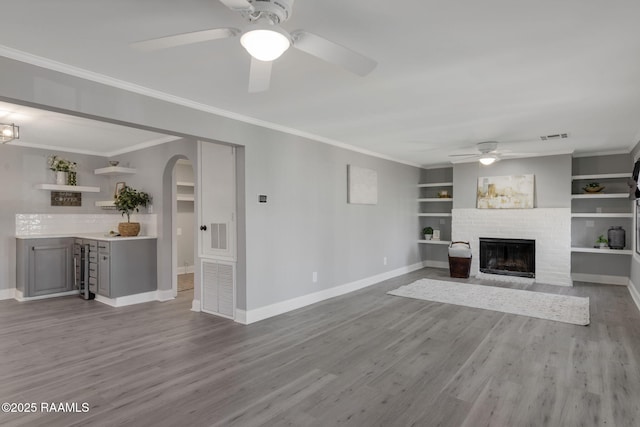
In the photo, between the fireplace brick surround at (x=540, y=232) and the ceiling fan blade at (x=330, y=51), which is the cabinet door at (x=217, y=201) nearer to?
the ceiling fan blade at (x=330, y=51)

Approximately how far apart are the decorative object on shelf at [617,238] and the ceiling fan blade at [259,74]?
22.2 feet

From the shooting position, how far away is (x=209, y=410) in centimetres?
234

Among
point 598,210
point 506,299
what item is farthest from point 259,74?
point 598,210

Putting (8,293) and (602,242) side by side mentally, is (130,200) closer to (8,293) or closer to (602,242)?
(8,293)

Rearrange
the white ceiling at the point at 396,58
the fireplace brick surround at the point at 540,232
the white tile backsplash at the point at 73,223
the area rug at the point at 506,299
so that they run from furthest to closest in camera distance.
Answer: the fireplace brick surround at the point at 540,232 → the white tile backsplash at the point at 73,223 → the area rug at the point at 506,299 → the white ceiling at the point at 396,58

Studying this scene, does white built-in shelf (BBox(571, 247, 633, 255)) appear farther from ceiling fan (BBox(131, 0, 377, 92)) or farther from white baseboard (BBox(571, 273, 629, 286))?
ceiling fan (BBox(131, 0, 377, 92))

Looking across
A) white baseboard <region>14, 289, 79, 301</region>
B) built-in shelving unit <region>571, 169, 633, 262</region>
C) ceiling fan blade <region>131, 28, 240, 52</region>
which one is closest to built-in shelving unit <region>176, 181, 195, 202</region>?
white baseboard <region>14, 289, 79, 301</region>

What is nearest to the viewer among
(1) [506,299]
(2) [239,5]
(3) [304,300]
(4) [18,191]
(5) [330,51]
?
(2) [239,5]

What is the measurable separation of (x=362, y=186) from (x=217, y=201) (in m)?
2.59

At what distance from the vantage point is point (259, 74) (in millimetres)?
2195

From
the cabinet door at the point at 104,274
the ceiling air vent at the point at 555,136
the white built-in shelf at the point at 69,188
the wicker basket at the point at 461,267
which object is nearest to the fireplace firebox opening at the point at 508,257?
the wicker basket at the point at 461,267

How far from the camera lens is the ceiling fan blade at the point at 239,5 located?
1.54m

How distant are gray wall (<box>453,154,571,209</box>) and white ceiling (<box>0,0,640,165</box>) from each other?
2014mm

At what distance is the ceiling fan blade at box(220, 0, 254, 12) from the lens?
154 cm
